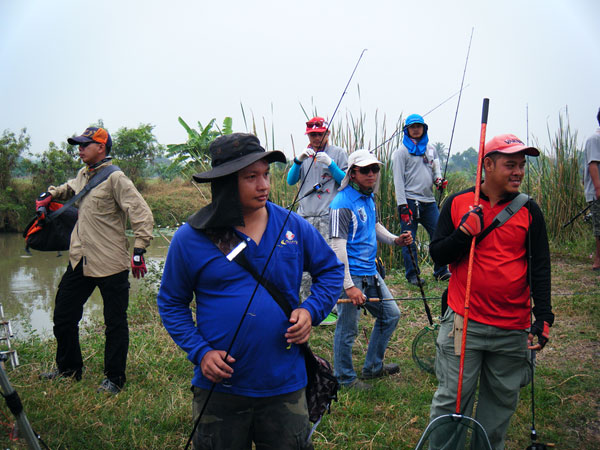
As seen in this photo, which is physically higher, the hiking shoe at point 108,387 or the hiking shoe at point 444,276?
the hiking shoe at point 444,276

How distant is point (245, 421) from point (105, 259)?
8.10ft

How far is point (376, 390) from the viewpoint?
3.86 meters

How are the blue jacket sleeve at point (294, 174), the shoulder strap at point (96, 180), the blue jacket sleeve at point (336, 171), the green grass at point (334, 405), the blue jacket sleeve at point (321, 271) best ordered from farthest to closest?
the blue jacket sleeve at point (294, 174), the blue jacket sleeve at point (336, 171), the shoulder strap at point (96, 180), the green grass at point (334, 405), the blue jacket sleeve at point (321, 271)

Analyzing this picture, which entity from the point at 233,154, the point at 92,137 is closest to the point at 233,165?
the point at 233,154

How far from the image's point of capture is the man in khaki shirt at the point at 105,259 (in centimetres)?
390

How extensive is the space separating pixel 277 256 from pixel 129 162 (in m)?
23.5

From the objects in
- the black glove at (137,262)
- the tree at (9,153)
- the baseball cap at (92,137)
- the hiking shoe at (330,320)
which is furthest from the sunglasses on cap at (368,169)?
the tree at (9,153)

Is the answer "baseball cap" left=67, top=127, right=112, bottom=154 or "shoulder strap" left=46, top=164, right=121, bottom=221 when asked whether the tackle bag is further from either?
"baseball cap" left=67, top=127, right=112, bottom=154

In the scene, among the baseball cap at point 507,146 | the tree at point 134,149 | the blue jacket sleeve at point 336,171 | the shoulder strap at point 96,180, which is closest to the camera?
the baseball cap at point 507,146

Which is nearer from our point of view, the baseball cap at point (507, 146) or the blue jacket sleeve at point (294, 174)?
the baseball cap at point (507, 146)

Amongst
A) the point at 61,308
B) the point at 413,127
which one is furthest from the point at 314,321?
the point at 413,127

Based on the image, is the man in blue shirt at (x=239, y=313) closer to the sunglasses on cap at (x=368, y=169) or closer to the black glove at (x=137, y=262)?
the sunglasses on cap at (x=368, y=169)

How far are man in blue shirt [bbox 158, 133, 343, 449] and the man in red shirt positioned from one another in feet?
2.97

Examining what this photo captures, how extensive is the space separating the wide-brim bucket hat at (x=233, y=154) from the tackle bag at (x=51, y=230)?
2.76 meters
